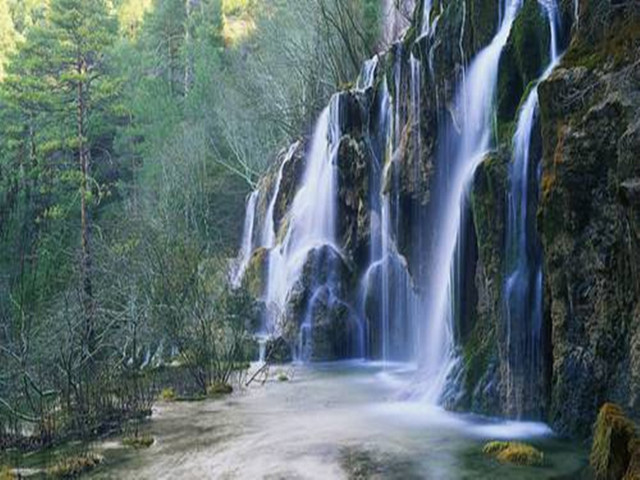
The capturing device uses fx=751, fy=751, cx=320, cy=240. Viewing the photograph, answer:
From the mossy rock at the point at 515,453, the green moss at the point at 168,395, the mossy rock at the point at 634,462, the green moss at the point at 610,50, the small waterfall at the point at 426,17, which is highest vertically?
the small waterfall at the point at 426,17

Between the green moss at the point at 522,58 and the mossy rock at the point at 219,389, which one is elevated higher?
the green moss at the point at 522,58

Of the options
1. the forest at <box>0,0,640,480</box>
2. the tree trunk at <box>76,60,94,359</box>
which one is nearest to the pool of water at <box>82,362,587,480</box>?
the forest at <box>0,0,640,480</box>

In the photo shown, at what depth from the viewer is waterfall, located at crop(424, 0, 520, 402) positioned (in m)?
13.1

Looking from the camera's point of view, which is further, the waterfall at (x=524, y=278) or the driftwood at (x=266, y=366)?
the driftwood at (x=266, y=366)

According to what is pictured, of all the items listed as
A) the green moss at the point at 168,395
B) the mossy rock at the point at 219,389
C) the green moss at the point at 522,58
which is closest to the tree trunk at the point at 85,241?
the green moss at the point at 168,395

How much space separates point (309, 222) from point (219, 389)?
9939 mm

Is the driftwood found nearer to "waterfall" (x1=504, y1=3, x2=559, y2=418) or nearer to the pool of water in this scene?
the pool of water

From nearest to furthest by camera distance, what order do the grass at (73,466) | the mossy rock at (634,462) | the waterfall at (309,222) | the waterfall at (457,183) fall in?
the mossy rock at (634,462) < the grass at (73,466) < the waterfall at (457,183) < the waterfall at (309,222)

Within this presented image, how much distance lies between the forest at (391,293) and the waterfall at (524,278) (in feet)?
0.10

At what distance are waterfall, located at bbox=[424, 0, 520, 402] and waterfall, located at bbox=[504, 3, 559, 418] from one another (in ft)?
3.97

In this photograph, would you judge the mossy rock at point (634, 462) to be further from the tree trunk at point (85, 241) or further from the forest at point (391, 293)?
the tree trunk at point (85, 241)

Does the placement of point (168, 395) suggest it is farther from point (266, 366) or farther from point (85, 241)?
point (85, 241)

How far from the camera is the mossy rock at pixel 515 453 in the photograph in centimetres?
837

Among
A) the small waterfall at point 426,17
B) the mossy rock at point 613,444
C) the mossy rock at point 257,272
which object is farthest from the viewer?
the mossy rock at point 257,272
